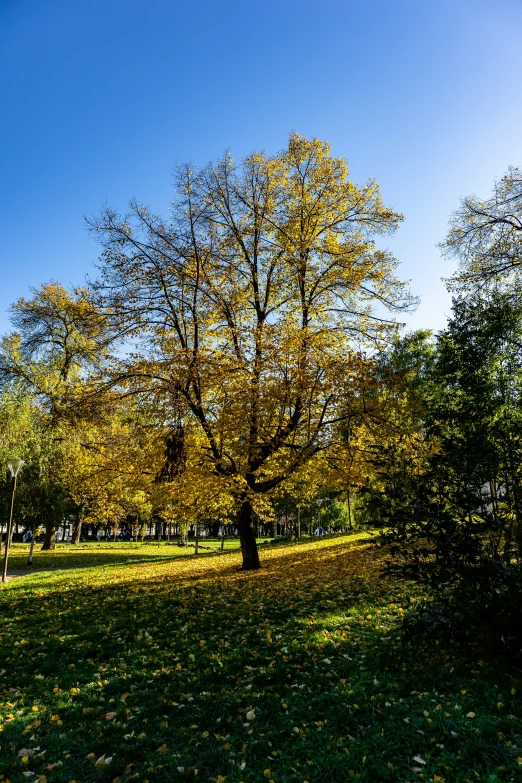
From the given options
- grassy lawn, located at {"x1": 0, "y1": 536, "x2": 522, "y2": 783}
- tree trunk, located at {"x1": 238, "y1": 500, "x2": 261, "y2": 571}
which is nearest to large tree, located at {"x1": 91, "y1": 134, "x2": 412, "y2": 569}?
tree trunk, located at {"x1": 238, "y1": 500, "x2": 261, "y2": 571}

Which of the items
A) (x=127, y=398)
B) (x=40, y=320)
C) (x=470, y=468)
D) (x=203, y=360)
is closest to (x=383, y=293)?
(x=203, y=360)

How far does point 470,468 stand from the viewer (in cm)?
546

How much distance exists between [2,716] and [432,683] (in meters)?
4.68

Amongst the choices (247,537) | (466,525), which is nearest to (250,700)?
(466,525)

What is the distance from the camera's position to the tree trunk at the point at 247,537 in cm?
1485

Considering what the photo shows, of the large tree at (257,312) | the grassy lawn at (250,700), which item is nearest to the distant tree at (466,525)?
the grassy lawn at (250,700)

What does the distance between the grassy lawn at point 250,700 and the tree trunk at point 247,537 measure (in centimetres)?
601

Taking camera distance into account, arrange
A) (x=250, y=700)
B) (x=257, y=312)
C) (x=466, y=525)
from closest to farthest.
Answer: (x=250, y=700)
(x=466, y=525)
(x=257, y=312)

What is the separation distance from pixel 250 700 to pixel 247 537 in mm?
10387

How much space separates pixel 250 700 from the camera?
4.79 m

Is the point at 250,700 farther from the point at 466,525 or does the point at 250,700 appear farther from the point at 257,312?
the point at 257,312

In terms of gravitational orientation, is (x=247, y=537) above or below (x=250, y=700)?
above

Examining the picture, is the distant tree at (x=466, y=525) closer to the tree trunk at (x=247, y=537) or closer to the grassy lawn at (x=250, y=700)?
the grassy lawn at (x=250, y=700)

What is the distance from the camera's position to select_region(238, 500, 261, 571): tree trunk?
1485 cm
